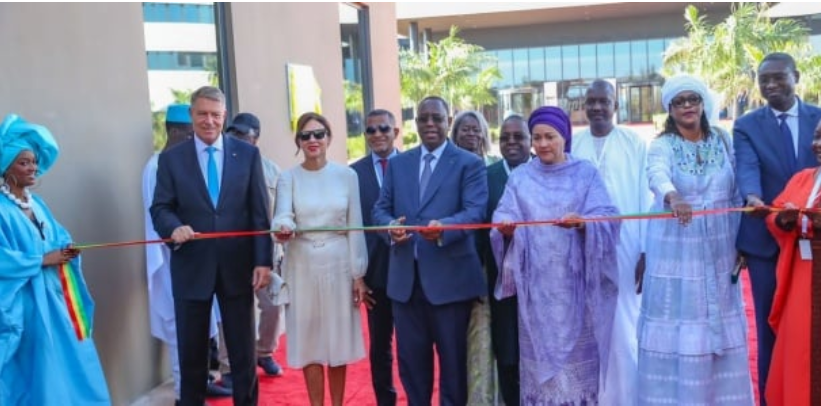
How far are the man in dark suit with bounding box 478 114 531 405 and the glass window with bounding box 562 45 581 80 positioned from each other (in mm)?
30584

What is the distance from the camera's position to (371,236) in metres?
4.75

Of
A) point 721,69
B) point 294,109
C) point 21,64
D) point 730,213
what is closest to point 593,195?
point 730,213

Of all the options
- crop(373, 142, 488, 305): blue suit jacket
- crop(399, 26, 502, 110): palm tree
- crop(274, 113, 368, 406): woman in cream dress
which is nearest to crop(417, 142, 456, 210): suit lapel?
crop(373, 142, 488, 305): blue suit jacket

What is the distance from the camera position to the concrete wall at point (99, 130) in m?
4.40

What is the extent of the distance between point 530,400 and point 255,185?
190cm

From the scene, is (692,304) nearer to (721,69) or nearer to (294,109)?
(294,109)

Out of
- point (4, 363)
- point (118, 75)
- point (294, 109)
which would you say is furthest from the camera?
point (294, 109)

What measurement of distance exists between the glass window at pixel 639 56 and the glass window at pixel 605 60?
88 cm

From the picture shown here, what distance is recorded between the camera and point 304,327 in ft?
14.4

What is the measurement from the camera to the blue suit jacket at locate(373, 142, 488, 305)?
4.11 m

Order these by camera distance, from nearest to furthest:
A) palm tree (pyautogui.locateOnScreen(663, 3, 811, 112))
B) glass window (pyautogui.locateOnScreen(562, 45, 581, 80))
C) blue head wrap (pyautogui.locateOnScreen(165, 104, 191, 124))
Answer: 1. blue head wrap (pyautogui.locateOnScreen(165, 104, 191, 124))
2. palm tree (pyautogui.locateOnScreen(663, 3, 811, 112))
3. glass window (pyautogui.locateOnScreen(562, 45, 581, 80))

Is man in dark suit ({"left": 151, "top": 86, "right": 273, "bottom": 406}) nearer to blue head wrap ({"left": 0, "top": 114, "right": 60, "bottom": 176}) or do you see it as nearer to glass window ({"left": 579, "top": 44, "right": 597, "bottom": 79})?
blue head wrap ({"left": 0, "top": 114, "right": 60, "bottom": 176})

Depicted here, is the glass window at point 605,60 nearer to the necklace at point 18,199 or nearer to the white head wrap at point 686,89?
the white head wrap at point 686,89

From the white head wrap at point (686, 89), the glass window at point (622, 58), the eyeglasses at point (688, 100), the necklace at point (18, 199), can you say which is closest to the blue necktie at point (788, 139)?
the white head wrap at point (686, 89)
